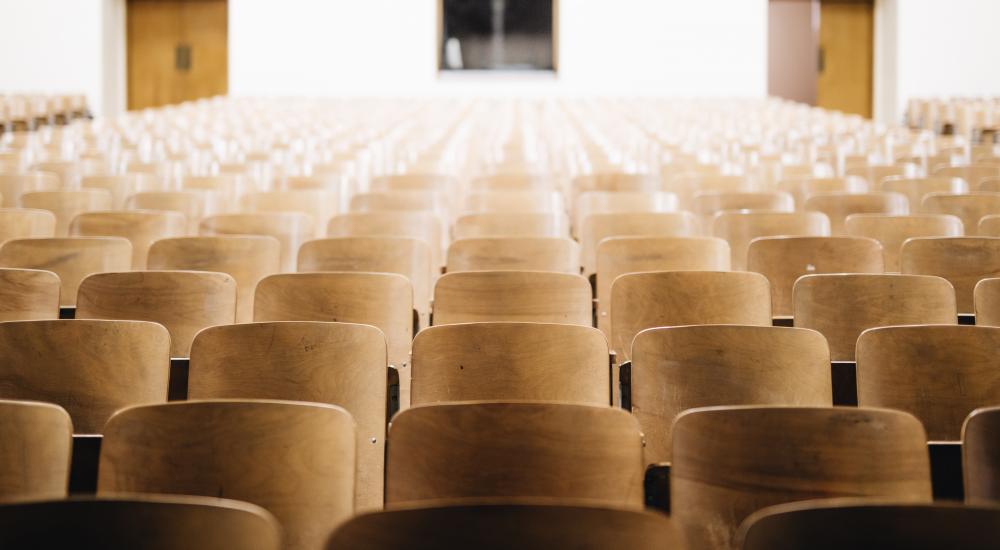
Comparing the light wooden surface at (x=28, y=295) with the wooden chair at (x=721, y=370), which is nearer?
the wooden chair at (x=721, y=370)

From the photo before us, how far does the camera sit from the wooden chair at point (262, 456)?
1.61 metres

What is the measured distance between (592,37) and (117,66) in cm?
877

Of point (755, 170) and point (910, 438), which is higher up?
point (755, 170)

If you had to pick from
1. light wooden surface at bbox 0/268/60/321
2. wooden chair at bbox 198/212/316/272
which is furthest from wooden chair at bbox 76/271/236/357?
wooden chair at bbox 198/212/316/272

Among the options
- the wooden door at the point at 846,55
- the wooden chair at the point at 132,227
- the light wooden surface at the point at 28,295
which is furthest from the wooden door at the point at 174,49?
the light wooden surface at the point at 28,295

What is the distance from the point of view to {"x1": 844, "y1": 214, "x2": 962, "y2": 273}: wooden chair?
11.6 ft

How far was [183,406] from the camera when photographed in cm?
162

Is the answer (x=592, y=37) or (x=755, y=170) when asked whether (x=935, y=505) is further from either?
(x=592, y=37)

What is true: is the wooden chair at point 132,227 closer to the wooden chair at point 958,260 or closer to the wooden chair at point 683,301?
the wooden chair at point 683,301

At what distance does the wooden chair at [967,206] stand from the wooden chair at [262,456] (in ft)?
10.8

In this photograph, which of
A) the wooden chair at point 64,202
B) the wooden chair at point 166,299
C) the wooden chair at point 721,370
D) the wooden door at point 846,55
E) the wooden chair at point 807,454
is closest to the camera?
the wooden chair at point 807,454

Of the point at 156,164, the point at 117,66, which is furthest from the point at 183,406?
the point at 117,66

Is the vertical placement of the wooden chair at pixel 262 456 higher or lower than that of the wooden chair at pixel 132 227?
lower

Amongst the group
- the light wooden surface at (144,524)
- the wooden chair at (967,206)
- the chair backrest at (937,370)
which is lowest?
the light wooden surface at (144,524)
